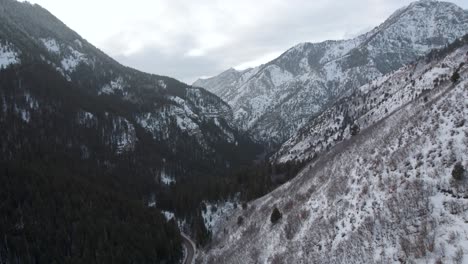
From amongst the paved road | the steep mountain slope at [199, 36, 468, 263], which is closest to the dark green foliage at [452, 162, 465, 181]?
the steep mountain slope at [199, 36, 468, 263]

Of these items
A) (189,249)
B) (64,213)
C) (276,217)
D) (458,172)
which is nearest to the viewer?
(458,172)

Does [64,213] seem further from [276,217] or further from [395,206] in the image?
[395,206]

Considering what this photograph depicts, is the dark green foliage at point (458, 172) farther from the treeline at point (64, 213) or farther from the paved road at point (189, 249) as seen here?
the treeline at point (64, 213)

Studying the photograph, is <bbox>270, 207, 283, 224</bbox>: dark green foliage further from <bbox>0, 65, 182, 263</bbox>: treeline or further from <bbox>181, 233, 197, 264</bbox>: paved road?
<bbox>0, 65, 182, 263</bbox>: treeline

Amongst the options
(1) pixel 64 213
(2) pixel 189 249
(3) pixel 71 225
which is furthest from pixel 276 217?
(1) pixel 64 213

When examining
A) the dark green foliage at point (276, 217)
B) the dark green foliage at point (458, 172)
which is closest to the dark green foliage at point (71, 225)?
the dark green foliage at point (276, 217)

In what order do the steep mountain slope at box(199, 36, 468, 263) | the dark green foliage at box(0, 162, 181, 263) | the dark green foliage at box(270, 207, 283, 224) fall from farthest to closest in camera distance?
the dark green foliage at box(0, 162, 181, 263) < the dark green foliage at box(270, 207, 283, 224) < the steep mountain slope at box(199, 36, 468, 263)

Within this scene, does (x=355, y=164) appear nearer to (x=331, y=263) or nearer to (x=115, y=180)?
(x=331, y=263)
